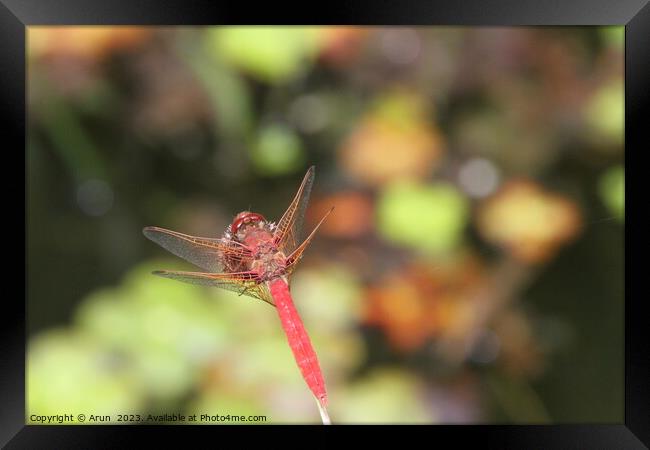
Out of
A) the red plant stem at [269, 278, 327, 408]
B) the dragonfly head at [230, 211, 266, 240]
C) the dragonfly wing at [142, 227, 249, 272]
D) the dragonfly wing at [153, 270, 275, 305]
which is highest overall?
the dragonfly head at [230, 211, 266, 240]

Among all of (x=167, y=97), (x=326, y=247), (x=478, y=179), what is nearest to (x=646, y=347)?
(x=478, y=179)

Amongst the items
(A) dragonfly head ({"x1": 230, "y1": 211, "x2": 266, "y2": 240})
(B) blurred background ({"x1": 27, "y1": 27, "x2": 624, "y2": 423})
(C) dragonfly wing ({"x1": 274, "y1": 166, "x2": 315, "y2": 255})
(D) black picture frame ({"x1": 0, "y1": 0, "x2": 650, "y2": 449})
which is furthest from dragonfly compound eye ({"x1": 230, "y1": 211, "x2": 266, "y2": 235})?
(D) black picture frame ({"x1": 0, "y1": 0, "x2": 650, "y2": 449})

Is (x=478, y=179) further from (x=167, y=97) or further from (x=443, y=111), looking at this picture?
(x=167, y=97)
